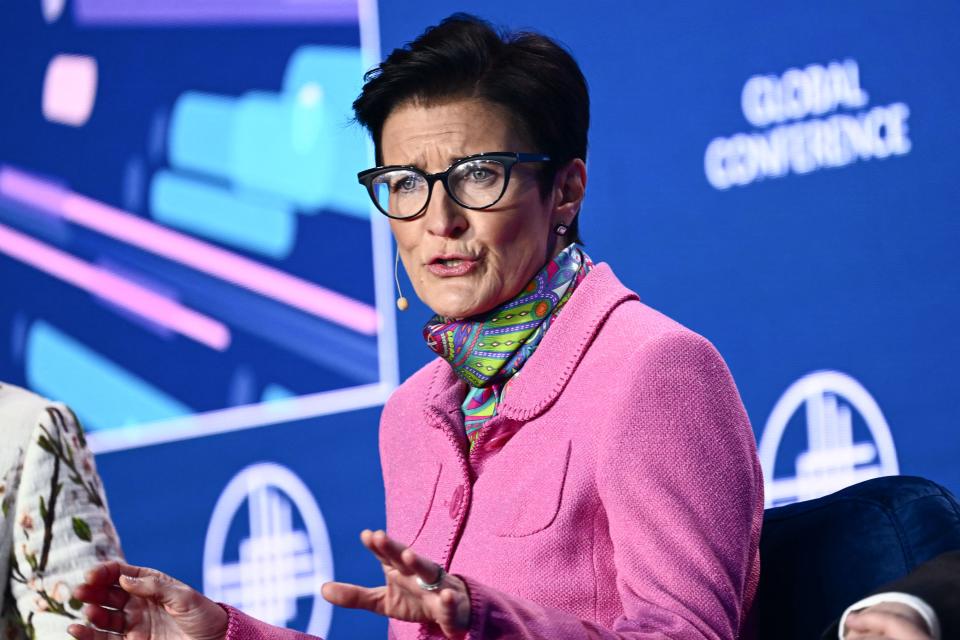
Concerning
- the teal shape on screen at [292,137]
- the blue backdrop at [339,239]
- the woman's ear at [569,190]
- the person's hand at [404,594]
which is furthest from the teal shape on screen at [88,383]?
the person's hand at [404,594]

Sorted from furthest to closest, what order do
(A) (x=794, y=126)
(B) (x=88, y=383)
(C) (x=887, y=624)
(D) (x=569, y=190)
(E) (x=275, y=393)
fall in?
(A) (x=794, y=126), (E) (x=275, y=393), (B) (x=88, y=383), (D) (x=569, y=190), (C) (x=887, y=624)

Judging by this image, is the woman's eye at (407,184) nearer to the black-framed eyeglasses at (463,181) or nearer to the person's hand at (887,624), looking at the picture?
the black-framed eyeglasses at (463,181)

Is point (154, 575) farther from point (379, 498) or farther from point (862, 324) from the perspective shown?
point (862, 324)

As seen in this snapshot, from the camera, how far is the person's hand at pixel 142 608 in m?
1.48

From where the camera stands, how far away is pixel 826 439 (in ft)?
10.3

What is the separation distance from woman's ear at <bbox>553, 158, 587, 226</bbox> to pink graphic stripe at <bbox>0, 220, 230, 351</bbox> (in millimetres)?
1188

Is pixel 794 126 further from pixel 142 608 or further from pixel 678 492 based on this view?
pixel 142 608

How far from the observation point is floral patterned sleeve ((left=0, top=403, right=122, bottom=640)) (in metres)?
1.73

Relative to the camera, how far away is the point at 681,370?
1.53 meters

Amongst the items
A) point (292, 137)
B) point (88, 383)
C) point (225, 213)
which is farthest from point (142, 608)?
point (292, 137)

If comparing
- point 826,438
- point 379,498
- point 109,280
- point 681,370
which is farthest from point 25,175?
point 826,438

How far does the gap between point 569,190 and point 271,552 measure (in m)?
1.36

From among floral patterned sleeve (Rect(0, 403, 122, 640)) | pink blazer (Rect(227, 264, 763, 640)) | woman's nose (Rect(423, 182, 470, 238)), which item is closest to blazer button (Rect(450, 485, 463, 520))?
pink blazer (Rect(227, 264, 763, 640))

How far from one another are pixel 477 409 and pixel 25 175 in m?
1.32
